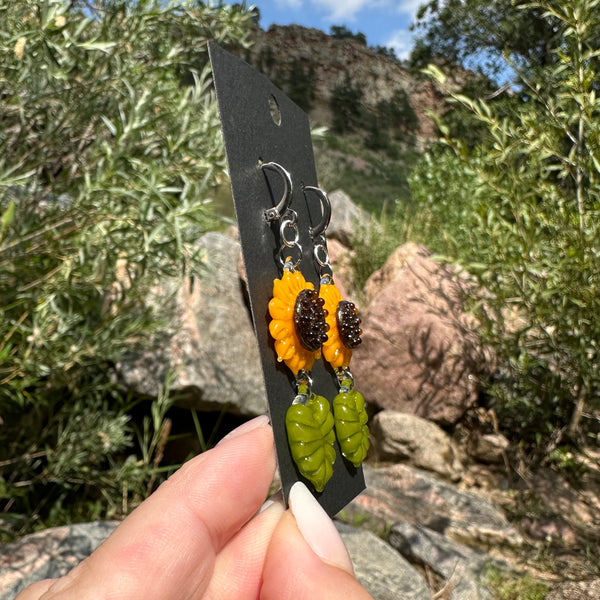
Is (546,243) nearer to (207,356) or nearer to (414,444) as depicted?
(414,444)

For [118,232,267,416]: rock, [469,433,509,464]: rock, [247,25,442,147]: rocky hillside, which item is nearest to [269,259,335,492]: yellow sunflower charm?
[118,232,267,416]: rock

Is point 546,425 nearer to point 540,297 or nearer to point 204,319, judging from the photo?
point 540,297

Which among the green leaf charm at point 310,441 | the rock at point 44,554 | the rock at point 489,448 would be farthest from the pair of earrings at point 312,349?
the rock at point 489,448

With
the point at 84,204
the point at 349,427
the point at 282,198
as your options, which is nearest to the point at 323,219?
the point at 282,198

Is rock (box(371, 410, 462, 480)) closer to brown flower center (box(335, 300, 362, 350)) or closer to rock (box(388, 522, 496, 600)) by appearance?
rock (box(388, 522, 496, 600))

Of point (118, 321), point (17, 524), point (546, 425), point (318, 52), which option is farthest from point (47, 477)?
point (318, 52)

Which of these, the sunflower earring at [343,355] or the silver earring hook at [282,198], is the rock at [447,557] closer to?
the sunflower earring at [343,355]

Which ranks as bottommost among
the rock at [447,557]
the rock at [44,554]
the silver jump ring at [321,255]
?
the rock at [447,557]
